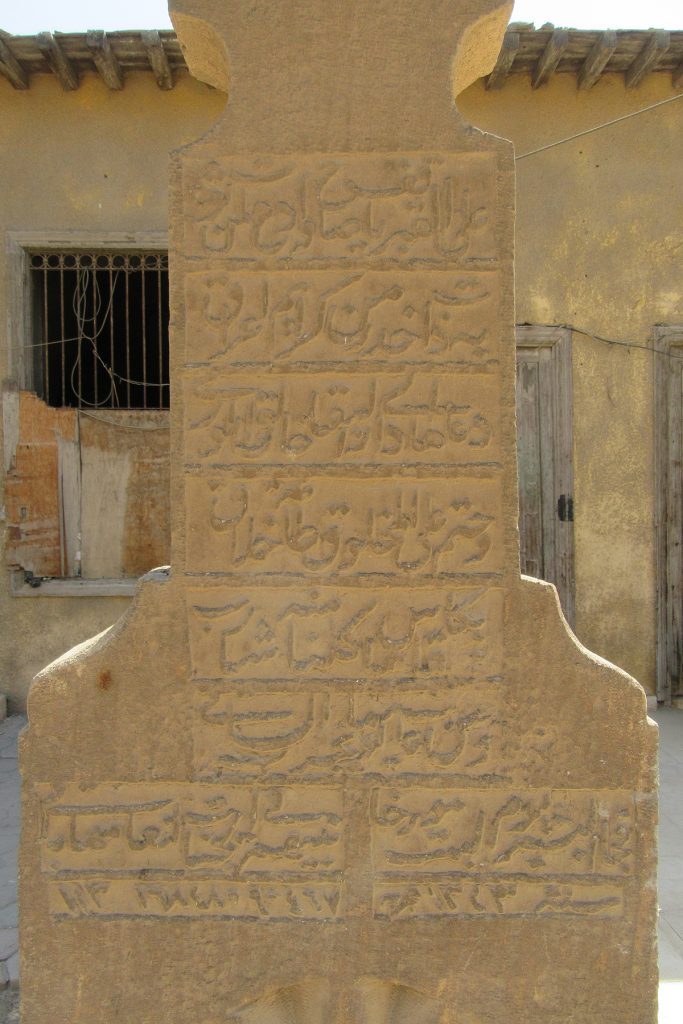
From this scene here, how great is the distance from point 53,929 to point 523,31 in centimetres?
511

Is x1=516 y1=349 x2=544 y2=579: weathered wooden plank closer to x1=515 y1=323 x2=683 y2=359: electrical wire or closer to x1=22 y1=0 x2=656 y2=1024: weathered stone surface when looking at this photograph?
x1=515 y1=323 x2=683 y2=359: electrical wire

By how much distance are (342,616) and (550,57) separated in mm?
4481

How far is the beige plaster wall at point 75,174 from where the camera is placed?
5.20 m

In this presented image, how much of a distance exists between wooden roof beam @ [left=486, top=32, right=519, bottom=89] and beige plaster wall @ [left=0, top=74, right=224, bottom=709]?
181cm

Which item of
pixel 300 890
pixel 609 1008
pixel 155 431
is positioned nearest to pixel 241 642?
pixel 300 890

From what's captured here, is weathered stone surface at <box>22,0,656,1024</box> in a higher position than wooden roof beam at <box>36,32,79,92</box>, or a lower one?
lower

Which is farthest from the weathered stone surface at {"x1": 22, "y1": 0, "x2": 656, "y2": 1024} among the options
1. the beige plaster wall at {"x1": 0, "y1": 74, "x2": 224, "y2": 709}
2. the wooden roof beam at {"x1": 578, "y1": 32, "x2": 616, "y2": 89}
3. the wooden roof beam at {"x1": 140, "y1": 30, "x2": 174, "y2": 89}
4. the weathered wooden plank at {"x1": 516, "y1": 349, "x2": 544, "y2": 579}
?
the weathered wooden plank at {"x1": 516, "y1": 349, "x2": 544, "y2": 579}

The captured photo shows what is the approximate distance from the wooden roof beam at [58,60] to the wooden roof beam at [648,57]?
3.54 m

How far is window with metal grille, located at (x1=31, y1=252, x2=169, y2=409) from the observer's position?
5359 millimetres

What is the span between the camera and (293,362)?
1.84 m

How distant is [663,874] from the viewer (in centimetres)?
319

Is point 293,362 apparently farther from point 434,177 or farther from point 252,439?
point 434,177

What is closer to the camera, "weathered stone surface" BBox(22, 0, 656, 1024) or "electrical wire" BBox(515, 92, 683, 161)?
"weathered stone surface" BBox(22, 0, 656, 1024)

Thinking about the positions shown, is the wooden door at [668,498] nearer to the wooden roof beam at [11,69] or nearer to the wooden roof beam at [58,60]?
the wooden roof beam at [58,60]
